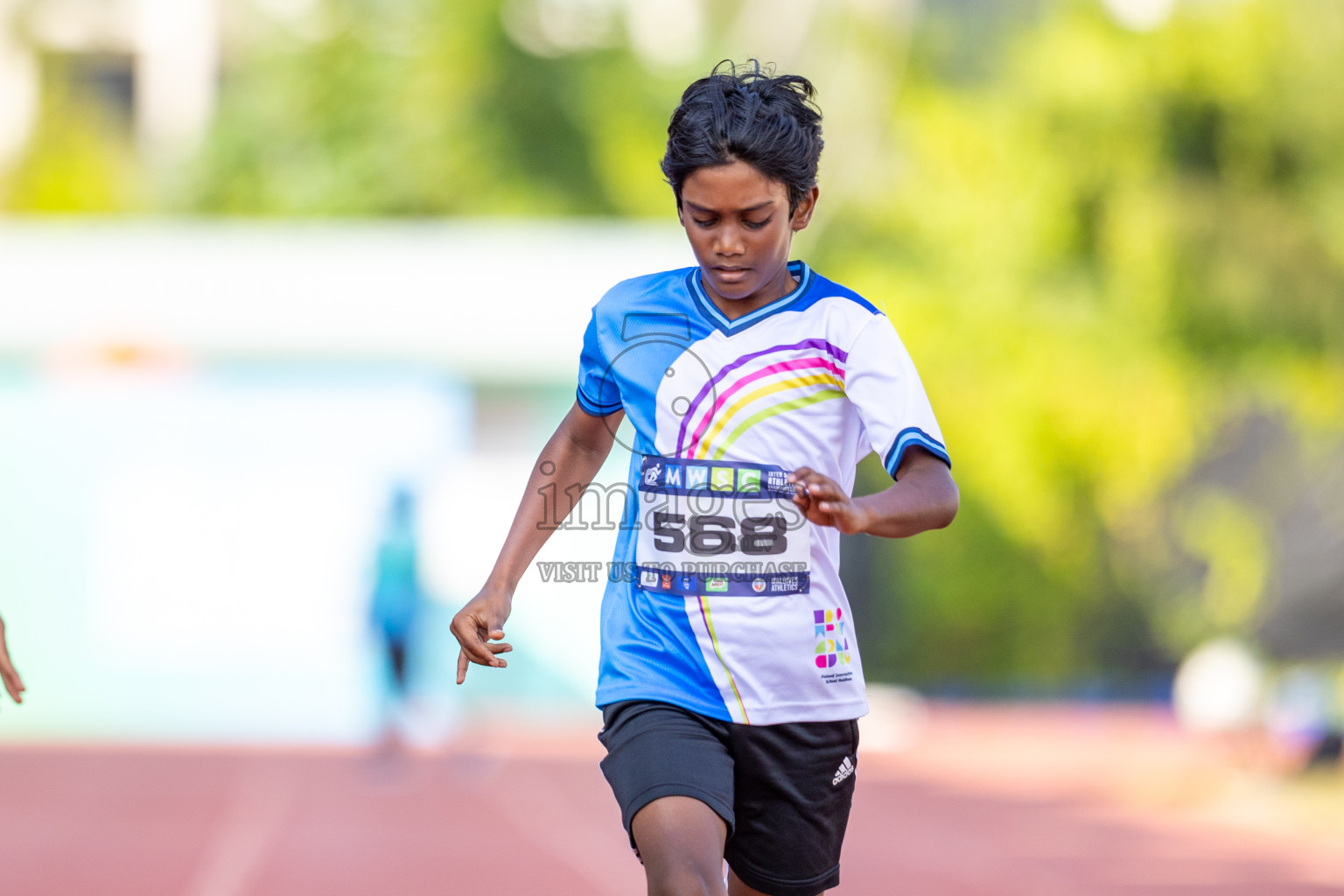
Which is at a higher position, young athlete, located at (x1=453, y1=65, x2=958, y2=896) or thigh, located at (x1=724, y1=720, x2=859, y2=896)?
young athlete, located at (x1=453, y1=65, x2=958, y2=896)

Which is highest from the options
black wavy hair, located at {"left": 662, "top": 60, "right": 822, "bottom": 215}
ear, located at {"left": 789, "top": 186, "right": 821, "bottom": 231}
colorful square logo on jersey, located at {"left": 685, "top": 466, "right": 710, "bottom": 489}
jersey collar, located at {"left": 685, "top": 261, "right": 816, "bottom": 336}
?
black wavy hair, located at {"left": 662, "top": 60, "right": 822, "bottom": 215}

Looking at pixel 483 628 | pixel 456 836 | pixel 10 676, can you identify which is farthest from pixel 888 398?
pixel 456 836

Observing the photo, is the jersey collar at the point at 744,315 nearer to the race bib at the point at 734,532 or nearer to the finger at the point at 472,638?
the race bib at the point at 734,532

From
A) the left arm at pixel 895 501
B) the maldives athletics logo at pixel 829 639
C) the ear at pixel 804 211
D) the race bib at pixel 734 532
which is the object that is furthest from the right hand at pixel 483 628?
the ear at pixel 804 211

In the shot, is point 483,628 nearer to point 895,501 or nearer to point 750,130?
point 895,501

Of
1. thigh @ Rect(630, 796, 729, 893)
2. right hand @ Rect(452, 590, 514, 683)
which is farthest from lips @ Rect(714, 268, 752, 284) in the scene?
thigh @ Rect(630, 796, 729, 893)

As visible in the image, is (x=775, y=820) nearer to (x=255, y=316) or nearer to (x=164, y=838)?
(x=164, y=838)

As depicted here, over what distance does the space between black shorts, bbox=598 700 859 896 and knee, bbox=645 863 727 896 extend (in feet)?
0.54

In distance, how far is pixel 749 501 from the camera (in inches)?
135

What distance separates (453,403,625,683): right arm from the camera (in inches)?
136

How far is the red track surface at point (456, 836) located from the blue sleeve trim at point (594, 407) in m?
5.12

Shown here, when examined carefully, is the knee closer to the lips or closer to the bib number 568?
the bib number 568

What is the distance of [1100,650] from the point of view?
2106cm

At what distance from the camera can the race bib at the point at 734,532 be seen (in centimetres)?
344
